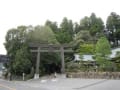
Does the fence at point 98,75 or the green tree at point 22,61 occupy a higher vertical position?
the green tree at point 22,61

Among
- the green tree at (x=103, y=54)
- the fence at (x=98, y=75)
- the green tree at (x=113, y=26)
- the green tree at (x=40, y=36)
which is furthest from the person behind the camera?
the green tree at (x=113, y=26)

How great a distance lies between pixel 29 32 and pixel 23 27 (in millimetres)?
1203

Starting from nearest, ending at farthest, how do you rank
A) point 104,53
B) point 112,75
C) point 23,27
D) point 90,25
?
point 112,75 → point 104,53 → point 23,27 → point 90,25

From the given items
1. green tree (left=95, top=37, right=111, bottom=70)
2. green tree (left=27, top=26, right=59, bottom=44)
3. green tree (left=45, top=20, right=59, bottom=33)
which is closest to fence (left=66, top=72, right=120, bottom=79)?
green tree (left=95, top=37, right=111, bottom=70)

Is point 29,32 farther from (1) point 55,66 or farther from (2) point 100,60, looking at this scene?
(2) point 100,60

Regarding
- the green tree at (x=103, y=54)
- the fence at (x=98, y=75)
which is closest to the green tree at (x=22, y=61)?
the fence at (x=98, y=75)

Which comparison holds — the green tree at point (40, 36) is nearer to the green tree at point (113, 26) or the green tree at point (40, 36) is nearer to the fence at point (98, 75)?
the fence at point (98, 75)

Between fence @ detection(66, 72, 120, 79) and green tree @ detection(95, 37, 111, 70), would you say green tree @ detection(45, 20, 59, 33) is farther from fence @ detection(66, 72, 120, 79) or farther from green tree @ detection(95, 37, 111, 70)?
fence @ detection(66, 72, 120, 79)

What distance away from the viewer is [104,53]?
4478cm

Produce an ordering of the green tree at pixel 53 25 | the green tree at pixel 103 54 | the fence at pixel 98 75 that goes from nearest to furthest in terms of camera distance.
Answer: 1. the fence at pixel 98 75
2. the green tree at pixel 103 54
3. the green tree at pixel 53 25

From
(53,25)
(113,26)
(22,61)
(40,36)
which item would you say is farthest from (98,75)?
(113,26)

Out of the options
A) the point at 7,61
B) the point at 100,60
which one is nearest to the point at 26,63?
the point at 7,61

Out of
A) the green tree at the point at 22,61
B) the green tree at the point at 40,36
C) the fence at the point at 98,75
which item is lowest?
the fence at the point at 98,75

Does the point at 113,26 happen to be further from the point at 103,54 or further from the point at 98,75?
the point at 98,75
